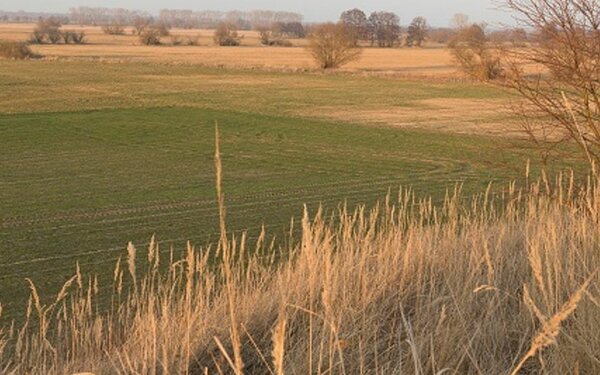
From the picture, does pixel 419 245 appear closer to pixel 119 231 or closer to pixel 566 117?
pixel 566 117

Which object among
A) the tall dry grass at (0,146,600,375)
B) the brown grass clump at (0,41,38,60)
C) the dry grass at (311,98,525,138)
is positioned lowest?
the dry grass at (311,98,525,138)

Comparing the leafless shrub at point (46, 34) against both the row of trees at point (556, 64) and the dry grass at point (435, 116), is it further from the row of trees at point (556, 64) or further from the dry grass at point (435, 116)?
the row of trees at point (556, 64)

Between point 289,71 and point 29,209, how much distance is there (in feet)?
184

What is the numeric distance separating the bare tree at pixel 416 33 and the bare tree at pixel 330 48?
216 ft

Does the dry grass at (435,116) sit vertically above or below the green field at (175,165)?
below

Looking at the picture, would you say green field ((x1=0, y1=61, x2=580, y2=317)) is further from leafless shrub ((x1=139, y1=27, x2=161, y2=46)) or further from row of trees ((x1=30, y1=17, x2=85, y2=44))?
leafless shrub ((x1=139, y1=27, x2=161, y2=46))

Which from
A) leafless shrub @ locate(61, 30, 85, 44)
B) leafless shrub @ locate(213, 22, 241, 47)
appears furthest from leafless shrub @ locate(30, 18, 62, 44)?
leafless shrub @ locate(213, 22, 241, 47)

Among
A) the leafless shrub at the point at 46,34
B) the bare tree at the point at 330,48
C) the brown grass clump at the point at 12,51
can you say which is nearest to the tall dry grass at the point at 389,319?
the bare tree at the point at 330,48

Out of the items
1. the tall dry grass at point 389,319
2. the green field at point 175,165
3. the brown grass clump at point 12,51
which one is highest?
the tall dry grass at point 389,319

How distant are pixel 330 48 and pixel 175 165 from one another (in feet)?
196

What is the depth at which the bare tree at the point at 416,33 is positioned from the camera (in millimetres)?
146250

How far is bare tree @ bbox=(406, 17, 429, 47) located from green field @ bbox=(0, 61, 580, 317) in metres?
100

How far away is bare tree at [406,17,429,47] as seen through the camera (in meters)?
146

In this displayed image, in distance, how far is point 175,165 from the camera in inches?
939
